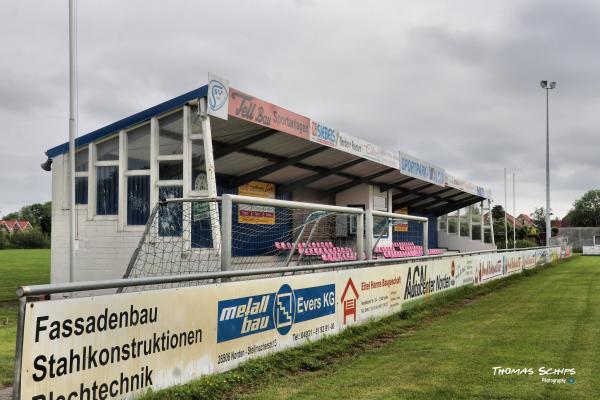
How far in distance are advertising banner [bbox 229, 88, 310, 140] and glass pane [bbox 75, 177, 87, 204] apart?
4591mm

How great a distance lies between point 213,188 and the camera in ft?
43.1

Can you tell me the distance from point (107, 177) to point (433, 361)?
35.4 ft

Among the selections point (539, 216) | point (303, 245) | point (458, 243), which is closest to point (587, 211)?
point (539, 216)

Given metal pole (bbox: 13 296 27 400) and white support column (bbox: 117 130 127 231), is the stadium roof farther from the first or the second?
metal pole (bbox: 13 296 27 400)

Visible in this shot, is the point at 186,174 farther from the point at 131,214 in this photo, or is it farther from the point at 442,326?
the point at 442,326

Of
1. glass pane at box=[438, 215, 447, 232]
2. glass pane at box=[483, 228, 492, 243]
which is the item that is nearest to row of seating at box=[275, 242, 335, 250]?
glass pane at box=[438, 215, 447, 232]

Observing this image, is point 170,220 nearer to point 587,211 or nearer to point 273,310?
point 273,310

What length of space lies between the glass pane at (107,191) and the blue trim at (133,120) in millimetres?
865

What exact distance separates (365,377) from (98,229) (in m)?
10.6

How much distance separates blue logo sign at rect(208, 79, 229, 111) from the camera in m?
13.2

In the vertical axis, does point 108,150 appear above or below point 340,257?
above

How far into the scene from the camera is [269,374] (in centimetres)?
637

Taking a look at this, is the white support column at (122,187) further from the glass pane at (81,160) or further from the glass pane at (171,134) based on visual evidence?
the glass pane at (81,160)

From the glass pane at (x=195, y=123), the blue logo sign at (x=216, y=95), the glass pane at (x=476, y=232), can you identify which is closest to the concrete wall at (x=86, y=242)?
the glass pane at (x=195, y=123)
